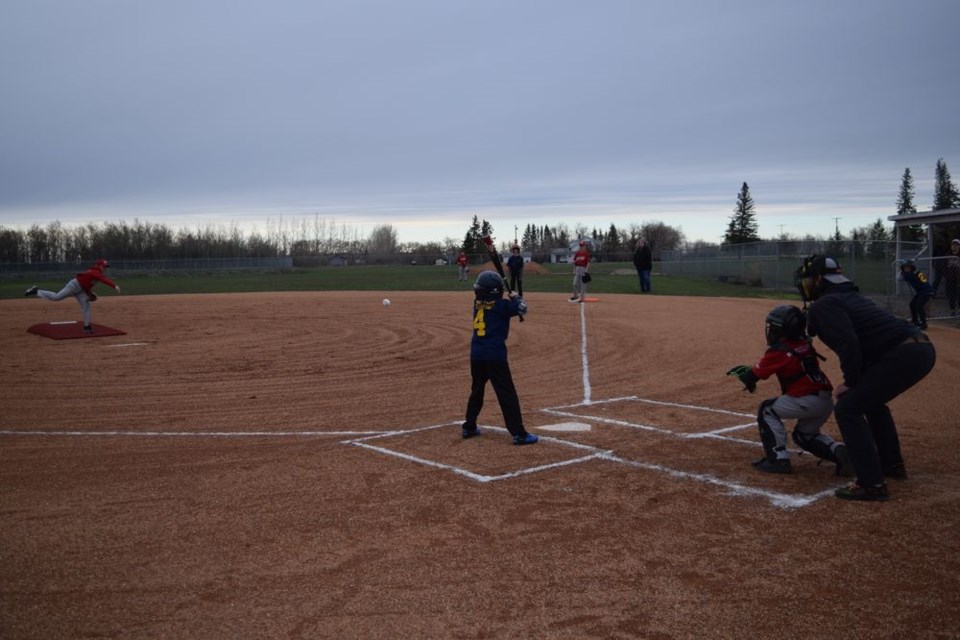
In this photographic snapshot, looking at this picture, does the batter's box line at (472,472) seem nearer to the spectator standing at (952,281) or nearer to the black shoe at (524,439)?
the black shoe at (524,439)

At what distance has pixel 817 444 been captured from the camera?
6.77 meters

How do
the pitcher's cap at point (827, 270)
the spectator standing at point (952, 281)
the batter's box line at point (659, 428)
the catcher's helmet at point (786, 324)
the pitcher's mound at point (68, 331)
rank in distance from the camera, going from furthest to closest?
the spectator standing at point (952, 281) < the pitcher's mound at point (68, 331) < the batter's box line at point (659, 428) < the catcher's helmet at point (786, 324) < the pitcher's cap at point (827, 270)

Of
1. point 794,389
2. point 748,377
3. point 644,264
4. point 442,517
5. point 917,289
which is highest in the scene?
point 644,264

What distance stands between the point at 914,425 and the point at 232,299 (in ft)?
90.9

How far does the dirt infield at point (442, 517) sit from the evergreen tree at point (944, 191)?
7738cm

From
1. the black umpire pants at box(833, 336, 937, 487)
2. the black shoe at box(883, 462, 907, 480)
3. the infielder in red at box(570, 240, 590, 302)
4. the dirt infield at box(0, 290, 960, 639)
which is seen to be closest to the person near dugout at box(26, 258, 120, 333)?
the dirt infield at box(0, 290, 960, 639)

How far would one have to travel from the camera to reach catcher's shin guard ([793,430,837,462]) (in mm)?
6730

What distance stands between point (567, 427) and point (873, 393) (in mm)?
3626

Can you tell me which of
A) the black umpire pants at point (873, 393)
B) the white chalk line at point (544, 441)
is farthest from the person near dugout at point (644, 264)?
the black umpire pants at point (873, 393)

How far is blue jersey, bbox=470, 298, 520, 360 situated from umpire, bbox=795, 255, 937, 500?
3276mm

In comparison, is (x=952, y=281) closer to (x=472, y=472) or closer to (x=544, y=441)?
(x=544, y=441)

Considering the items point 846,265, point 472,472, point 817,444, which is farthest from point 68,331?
point 846,265

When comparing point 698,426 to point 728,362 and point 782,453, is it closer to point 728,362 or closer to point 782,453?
point 782,453

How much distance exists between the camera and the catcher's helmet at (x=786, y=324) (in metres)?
6.68
